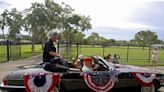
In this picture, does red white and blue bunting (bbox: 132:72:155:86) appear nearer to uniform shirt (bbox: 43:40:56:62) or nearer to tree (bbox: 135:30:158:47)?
uniform shirt (bbox: 43:40:56:62)

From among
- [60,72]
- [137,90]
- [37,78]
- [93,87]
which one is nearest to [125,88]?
[137,90]

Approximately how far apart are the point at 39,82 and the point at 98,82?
4.60 ft

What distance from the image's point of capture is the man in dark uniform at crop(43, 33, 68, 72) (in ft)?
27.3

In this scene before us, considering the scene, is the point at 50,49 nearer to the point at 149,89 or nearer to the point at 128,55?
the point at 149,89

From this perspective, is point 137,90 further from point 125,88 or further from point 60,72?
point 60,72

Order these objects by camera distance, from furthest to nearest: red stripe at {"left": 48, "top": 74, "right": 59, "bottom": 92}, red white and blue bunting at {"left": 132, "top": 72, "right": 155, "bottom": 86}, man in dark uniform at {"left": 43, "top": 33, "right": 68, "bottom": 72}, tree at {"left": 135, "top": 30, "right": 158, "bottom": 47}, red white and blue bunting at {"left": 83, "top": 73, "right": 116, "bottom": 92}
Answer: tree at {"left": 135, "top": 30, "right": 158, "bottom": 47}, red white and blue bunting at {"left": 132, "top": 72, "right": 155, "bottom": 86}, man in dark uniform at {"left": 43, "top": 33, "right": 68, "bottom": 72}, red white and blue bunting at {"left": 83, "top": 73, "right": 116, "bottom": 92}, red stripe at {"left": 48, "top": 74, "right": 59, "bottom": 92}

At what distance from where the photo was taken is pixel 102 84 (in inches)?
324

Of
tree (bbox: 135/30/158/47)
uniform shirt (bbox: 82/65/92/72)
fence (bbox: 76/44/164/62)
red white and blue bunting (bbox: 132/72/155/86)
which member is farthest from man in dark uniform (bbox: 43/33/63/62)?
tree (bbox: 135/30/158/47)

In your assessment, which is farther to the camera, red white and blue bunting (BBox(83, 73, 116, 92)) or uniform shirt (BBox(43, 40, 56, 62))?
uniform shirt (BBox(43, 40, 56, 62))

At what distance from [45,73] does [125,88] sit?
2158 millimetres

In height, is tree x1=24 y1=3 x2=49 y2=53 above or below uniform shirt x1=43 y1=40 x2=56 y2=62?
above

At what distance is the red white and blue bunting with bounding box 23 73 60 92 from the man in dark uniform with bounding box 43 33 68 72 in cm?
42

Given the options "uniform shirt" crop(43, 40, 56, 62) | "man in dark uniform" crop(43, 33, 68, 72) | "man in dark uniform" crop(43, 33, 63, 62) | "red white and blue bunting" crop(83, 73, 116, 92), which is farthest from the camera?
"uniform shirt" crop(43, 40, 56, 62)

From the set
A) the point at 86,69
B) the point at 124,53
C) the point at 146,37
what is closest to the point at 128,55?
the point at 124,53
